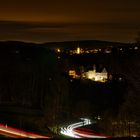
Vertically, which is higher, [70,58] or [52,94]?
[70,58]

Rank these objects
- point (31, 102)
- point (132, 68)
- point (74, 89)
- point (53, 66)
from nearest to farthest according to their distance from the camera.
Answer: point (132, 68)
point (31, 102)
point (74, 89)
point (53, 66)

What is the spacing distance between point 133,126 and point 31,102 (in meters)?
22.7

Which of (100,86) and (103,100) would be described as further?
(100,86)

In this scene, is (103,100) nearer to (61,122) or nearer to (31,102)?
(31,102)

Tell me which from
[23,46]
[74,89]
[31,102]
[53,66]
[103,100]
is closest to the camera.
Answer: [31,102]

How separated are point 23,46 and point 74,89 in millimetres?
29257

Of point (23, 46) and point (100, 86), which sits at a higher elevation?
point (23, 46)

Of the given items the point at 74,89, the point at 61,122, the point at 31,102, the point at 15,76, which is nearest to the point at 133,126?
the point at 61,122

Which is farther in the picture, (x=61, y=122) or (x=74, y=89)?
(x=74, y=89)

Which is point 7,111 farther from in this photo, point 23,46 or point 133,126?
point 23,46

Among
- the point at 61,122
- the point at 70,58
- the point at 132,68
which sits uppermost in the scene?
the point at 70,58

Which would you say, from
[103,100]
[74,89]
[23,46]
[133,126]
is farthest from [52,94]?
[23,46]

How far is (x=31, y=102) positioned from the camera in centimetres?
3409

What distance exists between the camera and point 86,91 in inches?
1635
